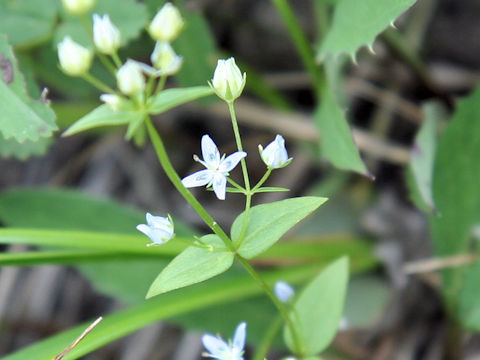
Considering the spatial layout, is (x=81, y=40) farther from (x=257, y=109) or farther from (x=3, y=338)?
(x=3, y=338)

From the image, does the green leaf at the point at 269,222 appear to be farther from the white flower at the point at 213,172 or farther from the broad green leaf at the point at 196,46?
the broad green leaf at the point at 196,46

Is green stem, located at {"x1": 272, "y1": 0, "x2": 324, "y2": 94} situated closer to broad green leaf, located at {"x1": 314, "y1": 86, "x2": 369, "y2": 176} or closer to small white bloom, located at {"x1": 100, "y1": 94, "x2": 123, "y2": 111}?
broad green leaf, located at {"x1": 314, "y1": 86, "x2": 369, "y2": 176}

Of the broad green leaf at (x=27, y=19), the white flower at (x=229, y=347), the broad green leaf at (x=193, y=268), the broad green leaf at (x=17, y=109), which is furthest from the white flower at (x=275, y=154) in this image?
the broad green leaf at (x=27, y=19)

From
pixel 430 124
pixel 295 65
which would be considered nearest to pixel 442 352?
pixel 430 124

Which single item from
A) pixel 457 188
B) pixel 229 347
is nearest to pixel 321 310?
pixel 229 347

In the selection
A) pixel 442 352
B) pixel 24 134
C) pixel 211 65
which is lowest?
pixel 442 352

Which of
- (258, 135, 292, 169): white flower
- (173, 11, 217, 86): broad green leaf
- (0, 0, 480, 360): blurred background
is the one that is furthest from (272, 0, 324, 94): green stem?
(258, 135, 292, 169): white flower

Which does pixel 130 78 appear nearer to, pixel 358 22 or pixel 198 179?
pixel 198 179

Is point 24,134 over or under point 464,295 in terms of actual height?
over
